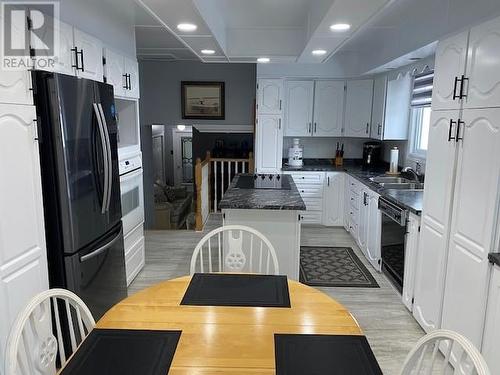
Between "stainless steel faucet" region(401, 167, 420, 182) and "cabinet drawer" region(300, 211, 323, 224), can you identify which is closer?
"stainless steel faucet" region(401, 167, 420, 182)

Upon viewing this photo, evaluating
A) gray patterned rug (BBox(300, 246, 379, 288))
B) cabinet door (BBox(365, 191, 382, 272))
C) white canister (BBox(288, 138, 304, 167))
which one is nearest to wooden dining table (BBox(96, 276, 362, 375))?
gray patterned rug (BBox(300, 246, 379, 288))

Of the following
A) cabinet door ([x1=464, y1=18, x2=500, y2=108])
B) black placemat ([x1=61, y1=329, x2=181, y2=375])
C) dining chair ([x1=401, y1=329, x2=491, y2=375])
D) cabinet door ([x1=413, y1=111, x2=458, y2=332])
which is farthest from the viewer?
cabinet door ([x1=413, y1=111, x2=458, y2=332])

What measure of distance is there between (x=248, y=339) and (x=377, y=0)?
1861 mm

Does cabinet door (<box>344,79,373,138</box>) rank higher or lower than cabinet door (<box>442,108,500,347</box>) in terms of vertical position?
higher

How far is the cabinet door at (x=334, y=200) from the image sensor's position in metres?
5.33

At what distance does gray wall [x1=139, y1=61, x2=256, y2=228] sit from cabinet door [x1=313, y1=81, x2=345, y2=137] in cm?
127

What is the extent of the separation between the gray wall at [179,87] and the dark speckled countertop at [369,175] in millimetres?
1421

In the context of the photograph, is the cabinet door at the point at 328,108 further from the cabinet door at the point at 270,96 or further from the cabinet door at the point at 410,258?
the cabinet door at the point at 410,258

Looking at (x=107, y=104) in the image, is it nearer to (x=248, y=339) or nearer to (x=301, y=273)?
(x=248, y=339)

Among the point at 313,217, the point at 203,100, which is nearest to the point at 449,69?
the point at 313,217

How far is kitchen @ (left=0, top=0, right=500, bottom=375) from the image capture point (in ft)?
5.98

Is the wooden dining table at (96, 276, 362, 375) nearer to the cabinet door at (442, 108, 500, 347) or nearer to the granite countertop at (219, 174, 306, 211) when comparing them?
the cabinet door at (442, 108, 500, 347)

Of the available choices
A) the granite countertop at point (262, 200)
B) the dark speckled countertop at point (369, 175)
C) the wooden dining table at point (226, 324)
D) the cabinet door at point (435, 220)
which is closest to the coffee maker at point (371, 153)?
the dark speckled countertop at point (369, 175)

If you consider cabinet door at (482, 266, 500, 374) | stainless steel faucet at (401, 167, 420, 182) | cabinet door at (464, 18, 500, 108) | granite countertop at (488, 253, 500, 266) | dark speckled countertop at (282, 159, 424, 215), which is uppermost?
cabinet door at (464, 18, 500, 108)
